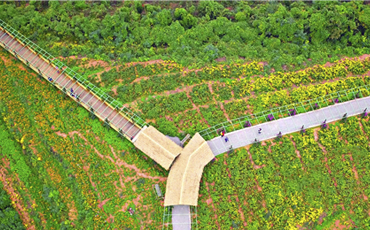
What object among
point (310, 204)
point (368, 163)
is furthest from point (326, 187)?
point (368, 163)

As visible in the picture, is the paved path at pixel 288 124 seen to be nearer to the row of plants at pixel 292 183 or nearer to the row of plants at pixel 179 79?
the row of plants at pixel 292 183

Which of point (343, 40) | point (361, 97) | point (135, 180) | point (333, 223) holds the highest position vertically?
point (343, 40)

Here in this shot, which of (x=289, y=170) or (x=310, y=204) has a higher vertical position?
(x=289, y=170)

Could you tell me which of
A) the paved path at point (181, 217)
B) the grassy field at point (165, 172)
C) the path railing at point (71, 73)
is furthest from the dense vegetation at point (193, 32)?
the paved path at point (181, 217)

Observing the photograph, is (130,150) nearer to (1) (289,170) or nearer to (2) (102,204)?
(2) (102,204)

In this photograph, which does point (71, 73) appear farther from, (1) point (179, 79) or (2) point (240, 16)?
(2) point (240, 16)

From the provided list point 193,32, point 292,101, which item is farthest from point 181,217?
point 193,32
